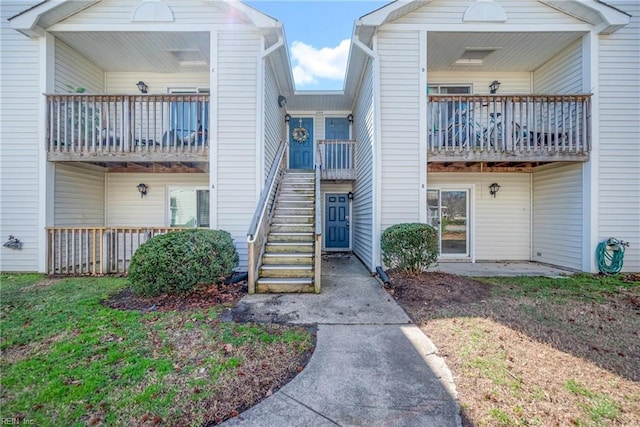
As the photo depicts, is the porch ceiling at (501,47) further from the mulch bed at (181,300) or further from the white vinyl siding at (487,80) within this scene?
the mulch bed at (181,300)

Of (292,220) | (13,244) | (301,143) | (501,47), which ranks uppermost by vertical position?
(501,47)

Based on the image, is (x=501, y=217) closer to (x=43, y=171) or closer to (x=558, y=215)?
(x=558, y=215)

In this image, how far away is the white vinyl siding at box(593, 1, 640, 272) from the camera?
6797 millimetres

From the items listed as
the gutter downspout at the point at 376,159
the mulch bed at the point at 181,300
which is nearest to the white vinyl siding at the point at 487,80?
the gutter downspout at the point at 376,159

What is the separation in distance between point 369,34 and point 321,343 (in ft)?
21.9

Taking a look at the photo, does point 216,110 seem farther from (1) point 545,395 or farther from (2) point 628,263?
(2) point 628,263

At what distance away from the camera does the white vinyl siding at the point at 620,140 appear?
22.3ft

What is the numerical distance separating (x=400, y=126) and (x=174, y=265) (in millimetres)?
5481

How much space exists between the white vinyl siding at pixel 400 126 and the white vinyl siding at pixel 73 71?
25.2 feet

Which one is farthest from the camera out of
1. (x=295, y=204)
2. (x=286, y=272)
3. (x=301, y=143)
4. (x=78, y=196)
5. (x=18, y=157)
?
(x=301, y=143)

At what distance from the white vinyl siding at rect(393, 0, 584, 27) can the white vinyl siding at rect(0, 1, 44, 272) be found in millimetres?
8647

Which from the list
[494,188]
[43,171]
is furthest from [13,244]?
[494,188]

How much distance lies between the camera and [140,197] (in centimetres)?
873

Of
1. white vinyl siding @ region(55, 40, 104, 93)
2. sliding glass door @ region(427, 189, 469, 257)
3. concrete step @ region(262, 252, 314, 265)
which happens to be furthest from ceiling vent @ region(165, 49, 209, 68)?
sliding glass door @ region(427, 189, 469, 257)
